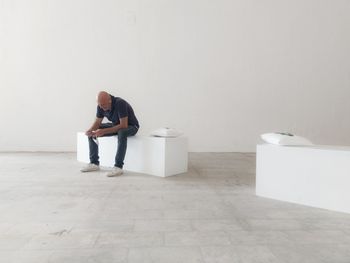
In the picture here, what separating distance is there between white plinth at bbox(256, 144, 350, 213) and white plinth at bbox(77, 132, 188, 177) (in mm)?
1121

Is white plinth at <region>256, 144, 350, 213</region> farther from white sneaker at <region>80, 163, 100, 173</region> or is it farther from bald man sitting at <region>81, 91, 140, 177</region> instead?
white sneaker at <region>80, 163, 100, 173</region>

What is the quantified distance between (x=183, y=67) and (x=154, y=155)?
2505 mm

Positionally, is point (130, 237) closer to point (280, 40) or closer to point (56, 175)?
point (56, 175)

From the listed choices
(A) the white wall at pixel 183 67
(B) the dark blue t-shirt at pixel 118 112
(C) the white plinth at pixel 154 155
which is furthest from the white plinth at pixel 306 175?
(A) the white wall at pixel 183 67

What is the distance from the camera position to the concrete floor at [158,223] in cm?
151

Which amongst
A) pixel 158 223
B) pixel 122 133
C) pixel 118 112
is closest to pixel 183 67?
pixel 118 112

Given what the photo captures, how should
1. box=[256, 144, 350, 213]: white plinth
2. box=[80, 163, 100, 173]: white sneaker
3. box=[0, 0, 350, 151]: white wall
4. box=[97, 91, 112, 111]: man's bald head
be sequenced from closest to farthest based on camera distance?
box=[256, 144, 350, 213]: white plinth, box=[97, 91, 112, 111]: man's bald head, box=[80, 163, 100, 173]: white sneaker, box=[0, 0, 350, 151]: white wall

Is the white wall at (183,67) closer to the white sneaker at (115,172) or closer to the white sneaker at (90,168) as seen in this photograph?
the white sneaker at (90,168)

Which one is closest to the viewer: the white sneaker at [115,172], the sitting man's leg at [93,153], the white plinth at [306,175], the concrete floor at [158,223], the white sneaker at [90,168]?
the concrete floor at [158,223]

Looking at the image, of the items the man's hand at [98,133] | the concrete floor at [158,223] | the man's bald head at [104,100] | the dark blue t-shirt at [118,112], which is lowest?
the concrete floor at [158,223]

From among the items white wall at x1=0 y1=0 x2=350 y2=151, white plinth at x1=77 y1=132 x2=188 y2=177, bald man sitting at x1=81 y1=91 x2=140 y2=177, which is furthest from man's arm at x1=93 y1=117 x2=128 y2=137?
white wall at x1=0 y1=0 x2=350 y2=151

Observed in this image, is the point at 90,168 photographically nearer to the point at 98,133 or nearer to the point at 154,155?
the point at 98,133

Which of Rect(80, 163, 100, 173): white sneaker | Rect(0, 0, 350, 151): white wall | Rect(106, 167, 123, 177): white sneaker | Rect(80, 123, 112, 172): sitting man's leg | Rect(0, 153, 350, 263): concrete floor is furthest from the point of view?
Rect(0, 0, 350, 151): white wall

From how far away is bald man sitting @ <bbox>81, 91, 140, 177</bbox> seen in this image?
3.54m
